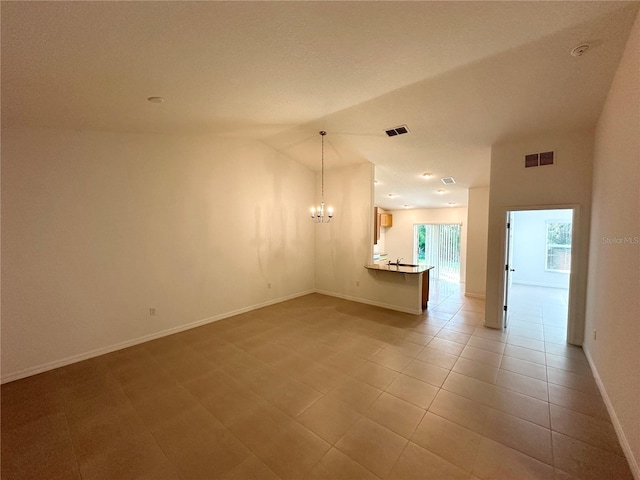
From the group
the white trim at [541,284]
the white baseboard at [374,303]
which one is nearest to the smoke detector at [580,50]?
the white baseboard at [374,303]

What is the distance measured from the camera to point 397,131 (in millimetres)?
4207

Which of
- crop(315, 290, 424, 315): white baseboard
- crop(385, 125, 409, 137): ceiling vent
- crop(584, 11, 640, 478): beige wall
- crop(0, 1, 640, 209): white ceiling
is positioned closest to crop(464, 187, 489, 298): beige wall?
crop(315, 290, 424, 315): white baseboard

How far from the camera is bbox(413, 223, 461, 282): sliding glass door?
30.3 ft

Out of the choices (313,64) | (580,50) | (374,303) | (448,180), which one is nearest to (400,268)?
(374,303)

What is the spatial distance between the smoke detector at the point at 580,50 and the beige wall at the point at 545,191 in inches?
71.9

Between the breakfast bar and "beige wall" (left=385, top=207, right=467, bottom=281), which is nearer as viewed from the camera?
the breakfast bar

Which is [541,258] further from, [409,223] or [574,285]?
[574,285]

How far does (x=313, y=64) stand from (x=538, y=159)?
145 inches

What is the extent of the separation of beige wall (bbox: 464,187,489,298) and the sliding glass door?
2383 mm

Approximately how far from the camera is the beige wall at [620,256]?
6.14 ft

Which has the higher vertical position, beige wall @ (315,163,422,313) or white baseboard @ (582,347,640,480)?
beige wall @ (315,163,422,313)

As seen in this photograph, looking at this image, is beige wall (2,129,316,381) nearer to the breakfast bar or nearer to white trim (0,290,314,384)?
white trim (0,290,314,384)

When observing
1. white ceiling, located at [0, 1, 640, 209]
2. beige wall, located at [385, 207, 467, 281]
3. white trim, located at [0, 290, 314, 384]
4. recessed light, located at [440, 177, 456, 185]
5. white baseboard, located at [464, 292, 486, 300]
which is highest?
white ceiling, located at [0, 1, 640, 209]

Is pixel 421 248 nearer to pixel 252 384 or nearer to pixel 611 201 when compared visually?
→ pixel 611 201
